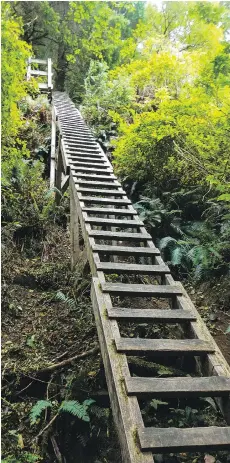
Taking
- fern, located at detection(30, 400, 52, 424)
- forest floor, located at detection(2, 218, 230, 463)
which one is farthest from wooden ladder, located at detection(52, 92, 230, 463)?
fern, located at detection(30, 400, 52, 424)

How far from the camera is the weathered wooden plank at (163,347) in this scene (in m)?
3.11

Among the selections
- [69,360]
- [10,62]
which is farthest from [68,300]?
[10,62]

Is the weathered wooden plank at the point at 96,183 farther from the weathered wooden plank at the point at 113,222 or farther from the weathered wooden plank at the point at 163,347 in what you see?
the weathered wooden plank at the point at 163,347

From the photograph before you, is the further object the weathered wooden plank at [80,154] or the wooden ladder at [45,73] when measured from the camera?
the wooden ladder at [45,73]

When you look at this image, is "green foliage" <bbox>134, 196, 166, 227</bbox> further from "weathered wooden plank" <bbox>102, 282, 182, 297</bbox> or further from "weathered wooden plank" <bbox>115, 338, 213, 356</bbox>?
"weathered wooden plank" <bbox>115, 338, 213, 356</bbox>

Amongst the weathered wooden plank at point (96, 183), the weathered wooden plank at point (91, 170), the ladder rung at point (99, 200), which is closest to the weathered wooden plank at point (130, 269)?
the ladder rung at point (99, 200)

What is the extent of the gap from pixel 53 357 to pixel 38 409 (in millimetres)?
991

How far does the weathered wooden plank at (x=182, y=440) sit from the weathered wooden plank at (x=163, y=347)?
77 cm

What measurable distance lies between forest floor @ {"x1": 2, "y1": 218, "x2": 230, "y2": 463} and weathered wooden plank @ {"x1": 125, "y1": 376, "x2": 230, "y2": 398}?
970 mm

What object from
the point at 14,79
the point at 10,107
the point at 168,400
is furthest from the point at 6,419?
→ the point at 14,79

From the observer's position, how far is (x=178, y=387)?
110 inches

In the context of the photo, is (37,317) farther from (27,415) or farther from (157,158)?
(157,158)

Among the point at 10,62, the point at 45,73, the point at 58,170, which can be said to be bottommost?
the point at 58,170

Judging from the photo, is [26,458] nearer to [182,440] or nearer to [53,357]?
[53,357]
